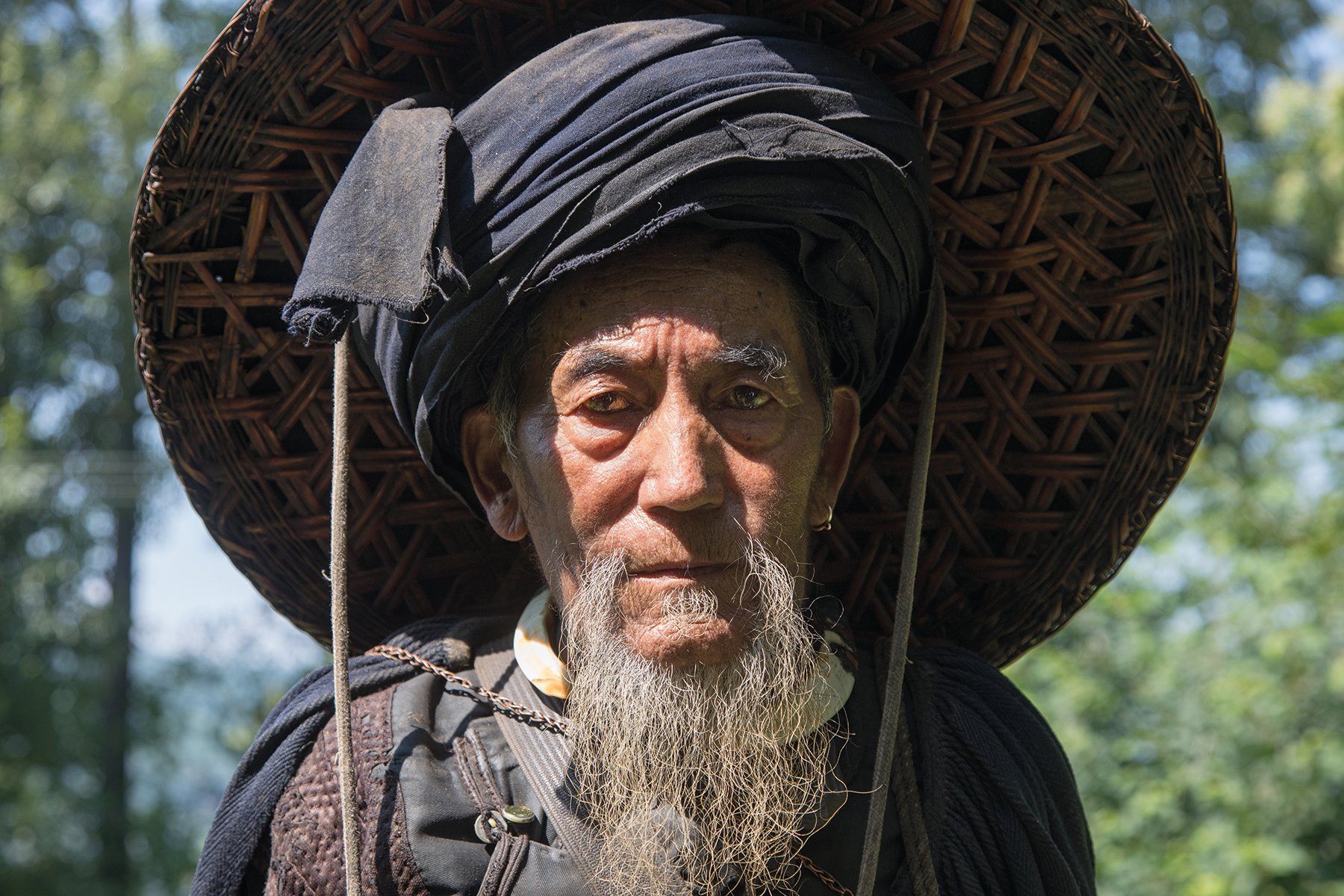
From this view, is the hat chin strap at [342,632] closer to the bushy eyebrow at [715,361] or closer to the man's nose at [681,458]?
the bushy eyebrow at [715,361]

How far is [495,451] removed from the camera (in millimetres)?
1811

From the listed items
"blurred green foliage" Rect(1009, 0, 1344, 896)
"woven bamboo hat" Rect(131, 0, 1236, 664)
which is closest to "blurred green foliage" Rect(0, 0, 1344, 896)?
"blurred green foliage" Rect(1009, 0, 1344, 896)

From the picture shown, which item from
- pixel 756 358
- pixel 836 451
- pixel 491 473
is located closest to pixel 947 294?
pixel 836 451

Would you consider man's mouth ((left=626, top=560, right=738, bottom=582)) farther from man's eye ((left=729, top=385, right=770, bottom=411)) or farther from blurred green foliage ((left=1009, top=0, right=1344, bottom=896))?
blurred green foliage ((left=1009, top=0, right=1344, bottom=896))

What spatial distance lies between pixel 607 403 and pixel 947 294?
59cm

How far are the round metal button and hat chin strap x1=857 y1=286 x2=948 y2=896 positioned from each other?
16.1 inches

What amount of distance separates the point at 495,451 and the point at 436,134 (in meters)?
0.44

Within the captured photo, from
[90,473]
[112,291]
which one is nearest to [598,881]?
[90,473]

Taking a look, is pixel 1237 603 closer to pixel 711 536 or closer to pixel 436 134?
pixel 711 536

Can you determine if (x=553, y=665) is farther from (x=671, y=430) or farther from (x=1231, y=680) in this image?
(x=1231, y=680)

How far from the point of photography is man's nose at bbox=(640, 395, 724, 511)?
5.11ft

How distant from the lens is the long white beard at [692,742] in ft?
5.30

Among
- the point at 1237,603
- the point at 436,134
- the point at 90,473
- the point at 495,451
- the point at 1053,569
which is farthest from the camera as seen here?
the point at 90,473

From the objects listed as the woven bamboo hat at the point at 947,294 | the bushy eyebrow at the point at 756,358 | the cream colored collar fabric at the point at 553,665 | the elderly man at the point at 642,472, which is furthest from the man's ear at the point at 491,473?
the bushy eyebrow at the point at 756,358
